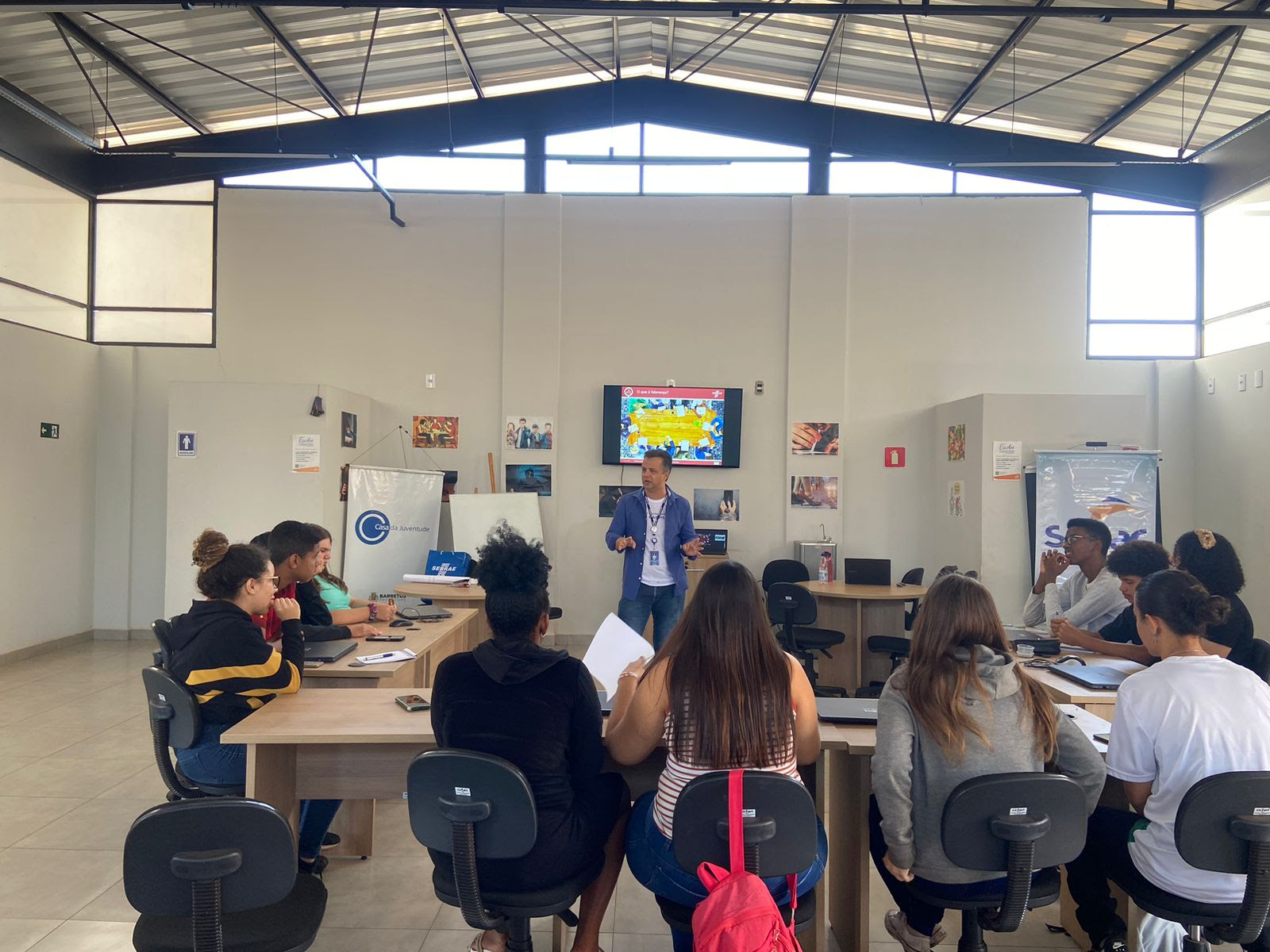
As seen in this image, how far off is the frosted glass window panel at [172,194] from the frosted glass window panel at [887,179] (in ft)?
19.9

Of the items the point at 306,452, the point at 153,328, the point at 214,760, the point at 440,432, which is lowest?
the point at 214,760

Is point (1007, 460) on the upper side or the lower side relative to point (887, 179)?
lower

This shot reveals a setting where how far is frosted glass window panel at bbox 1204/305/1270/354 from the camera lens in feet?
23.4

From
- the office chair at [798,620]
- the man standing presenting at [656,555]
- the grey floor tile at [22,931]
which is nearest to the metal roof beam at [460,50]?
the man standing presenting at [656,555]

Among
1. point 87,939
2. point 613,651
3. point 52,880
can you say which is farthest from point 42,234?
point 613,651

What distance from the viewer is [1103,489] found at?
675 centimetres

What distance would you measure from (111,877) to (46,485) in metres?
5.42

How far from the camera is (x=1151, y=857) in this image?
2131 millimetres

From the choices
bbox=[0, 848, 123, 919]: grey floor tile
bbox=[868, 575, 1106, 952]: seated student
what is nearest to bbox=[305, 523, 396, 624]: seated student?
bbox=[0, 848, 123, 919]: grey floor tile

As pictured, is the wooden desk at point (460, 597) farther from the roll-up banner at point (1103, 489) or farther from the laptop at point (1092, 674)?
the roll-up banner at point (1103, 489)

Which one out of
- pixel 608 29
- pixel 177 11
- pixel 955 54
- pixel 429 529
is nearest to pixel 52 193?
pixel 177 11

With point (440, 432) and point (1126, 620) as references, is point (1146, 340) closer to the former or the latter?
point (1126, 620)

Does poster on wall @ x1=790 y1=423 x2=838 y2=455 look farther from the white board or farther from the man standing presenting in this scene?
the man standing presenting

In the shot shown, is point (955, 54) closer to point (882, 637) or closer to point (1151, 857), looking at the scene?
point (882, 637)
